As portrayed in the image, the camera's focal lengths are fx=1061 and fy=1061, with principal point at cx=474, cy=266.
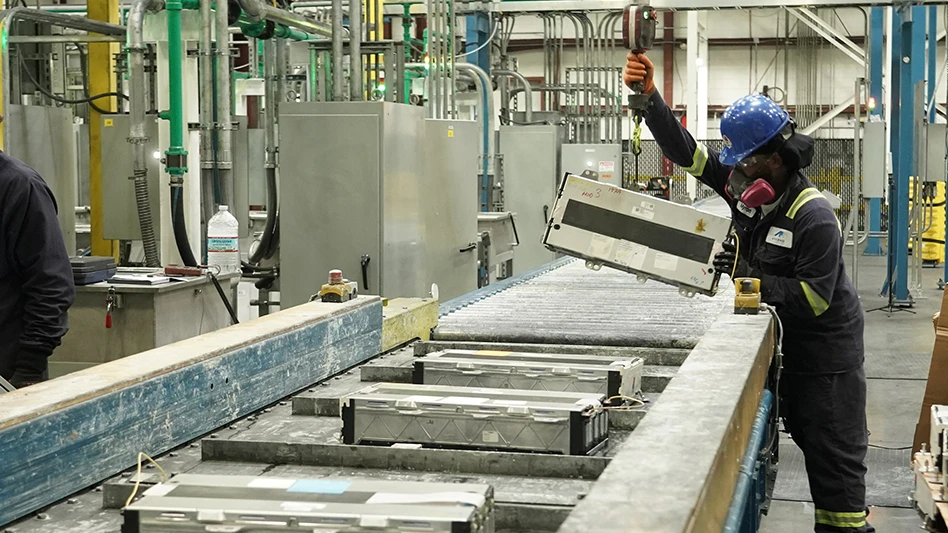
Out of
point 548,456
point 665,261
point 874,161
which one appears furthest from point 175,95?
point 874,161

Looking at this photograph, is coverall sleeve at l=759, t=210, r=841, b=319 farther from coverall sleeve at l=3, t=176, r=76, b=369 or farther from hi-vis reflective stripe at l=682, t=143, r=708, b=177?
coverall sleeve at l=3, t=176, r=76, b=369

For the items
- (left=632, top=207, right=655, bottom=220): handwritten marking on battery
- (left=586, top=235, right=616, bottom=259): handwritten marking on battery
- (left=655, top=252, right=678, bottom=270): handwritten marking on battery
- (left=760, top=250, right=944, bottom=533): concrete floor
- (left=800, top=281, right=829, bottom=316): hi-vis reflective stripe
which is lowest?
(left=760, top=250, right=944, bottom=533): concrete floor

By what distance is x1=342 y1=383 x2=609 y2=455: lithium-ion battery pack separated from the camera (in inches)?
87.1

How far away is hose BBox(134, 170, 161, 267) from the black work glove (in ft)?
8.52

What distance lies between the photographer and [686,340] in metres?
3.46

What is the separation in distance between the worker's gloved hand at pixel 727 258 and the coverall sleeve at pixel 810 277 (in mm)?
124

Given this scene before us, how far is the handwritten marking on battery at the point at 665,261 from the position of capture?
149 inches

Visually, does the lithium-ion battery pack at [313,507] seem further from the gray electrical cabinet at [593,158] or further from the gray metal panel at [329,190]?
the gray electrical cabinet at [593,158]

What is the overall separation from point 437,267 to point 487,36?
4452 mm

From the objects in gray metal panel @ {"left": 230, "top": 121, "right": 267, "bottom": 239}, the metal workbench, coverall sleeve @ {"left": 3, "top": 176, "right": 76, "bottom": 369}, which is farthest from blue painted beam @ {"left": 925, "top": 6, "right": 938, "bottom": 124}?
coverall sleeve @ {"left": 3, "top": 176, "right": 76, "bottom": 369}

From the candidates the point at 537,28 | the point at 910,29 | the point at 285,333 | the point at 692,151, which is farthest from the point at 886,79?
the point at 285,333

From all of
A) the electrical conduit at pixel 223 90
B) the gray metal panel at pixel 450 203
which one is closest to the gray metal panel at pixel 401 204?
the gray metal panel at pixel 450 203

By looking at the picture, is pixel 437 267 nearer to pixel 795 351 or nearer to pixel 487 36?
pixel 795 351

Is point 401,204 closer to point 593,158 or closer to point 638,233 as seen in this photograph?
point 638,233
